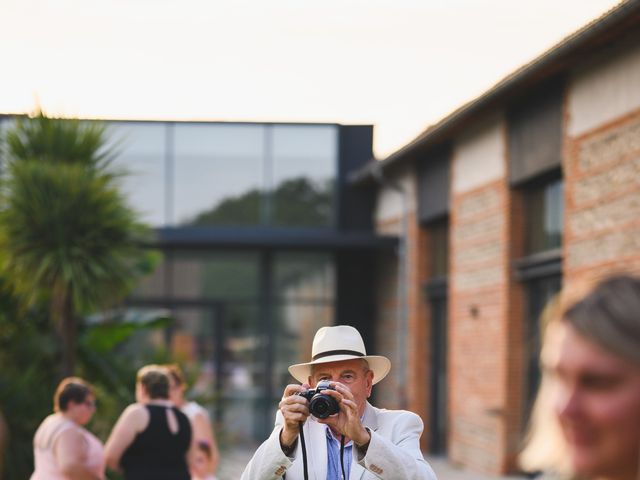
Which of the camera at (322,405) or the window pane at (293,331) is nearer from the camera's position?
the camera at (322,405)

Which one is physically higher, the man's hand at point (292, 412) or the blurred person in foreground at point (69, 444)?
the man's hand at point (292, 412)

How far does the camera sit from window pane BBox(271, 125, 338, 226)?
82.0 ft

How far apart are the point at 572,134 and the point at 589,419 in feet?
43.7

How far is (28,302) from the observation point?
13.0 m

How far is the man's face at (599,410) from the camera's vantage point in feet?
5.44

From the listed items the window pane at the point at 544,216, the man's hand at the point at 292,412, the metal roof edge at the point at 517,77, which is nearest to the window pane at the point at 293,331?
the metal roof edge at the point at 517,77

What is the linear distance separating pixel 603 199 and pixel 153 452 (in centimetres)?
699

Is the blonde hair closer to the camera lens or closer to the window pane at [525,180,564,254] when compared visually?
the camera lens

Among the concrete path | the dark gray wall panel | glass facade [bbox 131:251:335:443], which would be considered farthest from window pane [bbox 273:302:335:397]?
the dark gray wall panel

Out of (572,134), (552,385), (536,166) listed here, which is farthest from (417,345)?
(552,385)

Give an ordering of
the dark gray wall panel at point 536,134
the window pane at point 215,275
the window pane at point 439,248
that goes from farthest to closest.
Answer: the window pane at point 215,275
the window pane at point 439,248
the dark gray wall panel at point 536,134

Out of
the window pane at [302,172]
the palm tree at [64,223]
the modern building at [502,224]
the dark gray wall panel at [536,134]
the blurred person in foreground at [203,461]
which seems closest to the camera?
the blurred person in foreground at [203,461]

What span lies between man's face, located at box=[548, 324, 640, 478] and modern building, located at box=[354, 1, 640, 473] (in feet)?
32.8

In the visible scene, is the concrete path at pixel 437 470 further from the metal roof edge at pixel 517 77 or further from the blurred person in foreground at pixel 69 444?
the blurred person in foreground at pixel 69 444
